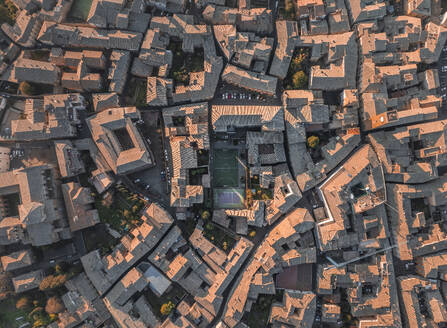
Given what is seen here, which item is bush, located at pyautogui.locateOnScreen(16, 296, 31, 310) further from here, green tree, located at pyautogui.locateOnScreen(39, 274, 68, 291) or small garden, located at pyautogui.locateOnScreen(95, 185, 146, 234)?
small garden, located at pyautogui.locateOnScreen(95, 185, 146, 234)

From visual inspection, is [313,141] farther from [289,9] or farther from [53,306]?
[53,306]

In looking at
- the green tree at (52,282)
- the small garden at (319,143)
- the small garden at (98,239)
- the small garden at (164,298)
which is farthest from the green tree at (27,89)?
the small garden at (319,143)

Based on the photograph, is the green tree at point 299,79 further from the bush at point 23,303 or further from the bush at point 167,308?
the bush at point 23,303

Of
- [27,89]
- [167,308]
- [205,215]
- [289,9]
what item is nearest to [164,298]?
[167,308]

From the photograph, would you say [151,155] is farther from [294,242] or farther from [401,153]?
[401,153]

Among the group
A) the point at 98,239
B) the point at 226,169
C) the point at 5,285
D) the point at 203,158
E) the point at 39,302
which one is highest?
the point at 203,158

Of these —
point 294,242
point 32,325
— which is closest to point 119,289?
point 32,325

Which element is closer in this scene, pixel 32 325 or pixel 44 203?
pixel 44 203
